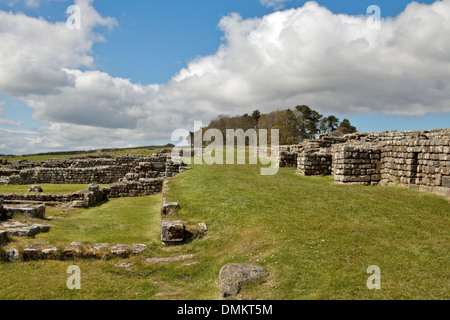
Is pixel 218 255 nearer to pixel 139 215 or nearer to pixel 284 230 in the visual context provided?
pixel 284 230

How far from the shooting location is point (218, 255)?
22.1ft

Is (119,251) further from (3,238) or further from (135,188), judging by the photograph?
(135,188)

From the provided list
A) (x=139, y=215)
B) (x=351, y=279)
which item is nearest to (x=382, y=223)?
(x=351, y=279)

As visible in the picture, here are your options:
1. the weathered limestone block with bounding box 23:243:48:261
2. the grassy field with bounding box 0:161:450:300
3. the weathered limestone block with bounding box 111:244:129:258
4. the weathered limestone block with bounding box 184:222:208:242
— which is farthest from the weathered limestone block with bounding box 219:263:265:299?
the weathered limestone block with bounding box 23:243:48:261

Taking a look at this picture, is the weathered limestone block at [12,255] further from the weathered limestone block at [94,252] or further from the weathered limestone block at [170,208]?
the weathered limestone block at [170,208]

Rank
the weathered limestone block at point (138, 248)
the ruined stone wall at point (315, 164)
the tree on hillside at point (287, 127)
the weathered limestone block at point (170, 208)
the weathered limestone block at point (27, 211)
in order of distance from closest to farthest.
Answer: the weathered limestone block at point (138, 248)
the weathered limestone block at point (170, 208)
the weathered limestone block at point (27, 211)
the ruined stone wall at point (315, 164)
the tree on hillside at point (287, 127)

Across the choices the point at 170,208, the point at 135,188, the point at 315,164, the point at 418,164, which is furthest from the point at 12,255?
the point at 315,164

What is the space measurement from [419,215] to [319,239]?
331 cm

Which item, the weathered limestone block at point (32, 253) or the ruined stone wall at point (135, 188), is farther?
the ruined stone wall at point (135, 188)

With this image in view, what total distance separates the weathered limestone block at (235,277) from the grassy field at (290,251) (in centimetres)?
15

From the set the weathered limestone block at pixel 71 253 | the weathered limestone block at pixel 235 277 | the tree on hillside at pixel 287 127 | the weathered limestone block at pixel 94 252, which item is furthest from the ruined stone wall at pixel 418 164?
the tree on hillside at pixel 287 127

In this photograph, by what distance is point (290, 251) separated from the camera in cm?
580

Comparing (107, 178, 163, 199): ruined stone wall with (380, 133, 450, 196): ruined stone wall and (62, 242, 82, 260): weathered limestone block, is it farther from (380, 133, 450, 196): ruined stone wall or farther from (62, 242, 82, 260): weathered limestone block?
(380, 133, 450, 196): ruined stone wall

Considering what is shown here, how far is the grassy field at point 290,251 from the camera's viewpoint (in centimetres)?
474
